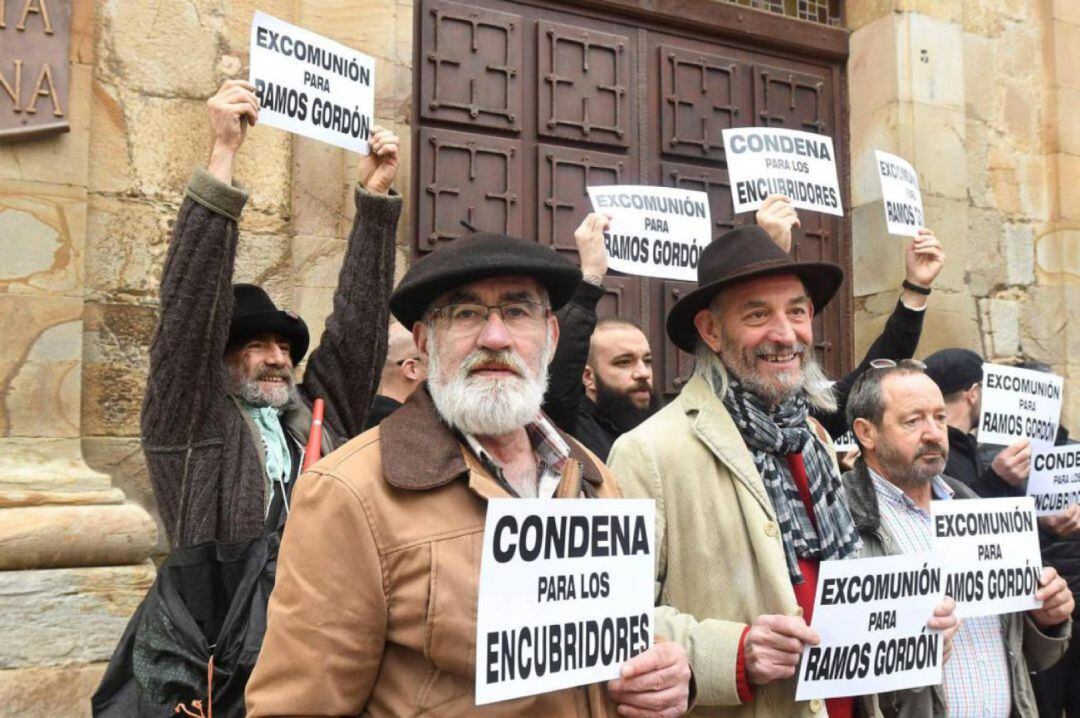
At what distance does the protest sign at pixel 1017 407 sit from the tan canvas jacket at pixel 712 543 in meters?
2.02

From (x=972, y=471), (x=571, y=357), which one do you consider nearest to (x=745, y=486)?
(x=571, y=357)

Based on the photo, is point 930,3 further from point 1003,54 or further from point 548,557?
point 548,557

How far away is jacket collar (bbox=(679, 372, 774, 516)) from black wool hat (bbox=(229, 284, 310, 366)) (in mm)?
1351

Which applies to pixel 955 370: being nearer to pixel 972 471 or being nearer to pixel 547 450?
pixel 972 471

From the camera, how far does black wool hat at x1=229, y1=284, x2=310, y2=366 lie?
12.1 feet

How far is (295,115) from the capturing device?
4.05 meters

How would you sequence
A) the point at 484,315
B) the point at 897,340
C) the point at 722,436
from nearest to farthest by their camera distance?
the point at 484,315 < the point at 722,436 < the point at 897,340

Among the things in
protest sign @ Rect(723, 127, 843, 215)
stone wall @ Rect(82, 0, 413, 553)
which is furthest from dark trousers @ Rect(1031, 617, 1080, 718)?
stone wall @ Rect(82, 0, 413, 553)

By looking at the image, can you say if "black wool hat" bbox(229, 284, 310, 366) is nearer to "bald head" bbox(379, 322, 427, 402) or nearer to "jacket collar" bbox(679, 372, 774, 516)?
"bald head" bbox(379, 322, 427, 402)

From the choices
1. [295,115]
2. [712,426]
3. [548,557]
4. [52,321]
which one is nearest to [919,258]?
[712,426]

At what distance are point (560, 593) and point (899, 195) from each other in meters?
3.67

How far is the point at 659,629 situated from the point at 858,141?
531cm

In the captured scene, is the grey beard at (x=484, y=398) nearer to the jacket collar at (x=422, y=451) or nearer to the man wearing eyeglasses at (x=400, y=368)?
the jacket collar at (x=422, y=451)

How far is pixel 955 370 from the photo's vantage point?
528 centimetres
